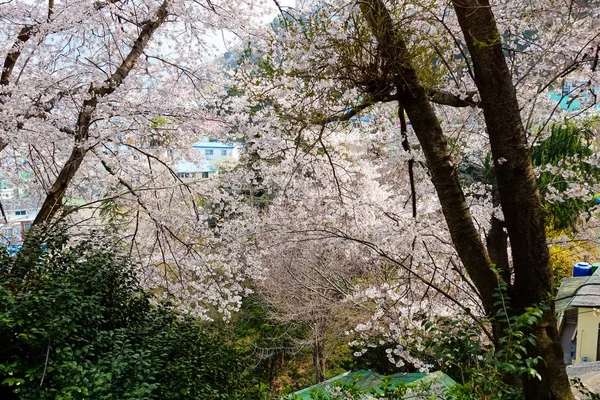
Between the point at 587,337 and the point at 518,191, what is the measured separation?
624 cm

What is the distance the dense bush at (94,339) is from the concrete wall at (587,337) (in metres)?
5.22

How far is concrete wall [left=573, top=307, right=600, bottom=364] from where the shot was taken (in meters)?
6.82

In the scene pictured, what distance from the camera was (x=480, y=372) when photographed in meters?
2.15

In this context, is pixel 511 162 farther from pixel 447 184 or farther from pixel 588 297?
pixel 588 297

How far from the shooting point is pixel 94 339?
3.19 metres

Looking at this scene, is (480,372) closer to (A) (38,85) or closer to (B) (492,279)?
(B) (492,279)

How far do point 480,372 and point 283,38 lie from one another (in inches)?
73.8

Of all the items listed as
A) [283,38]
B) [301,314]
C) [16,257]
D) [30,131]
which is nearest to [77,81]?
[30,131]

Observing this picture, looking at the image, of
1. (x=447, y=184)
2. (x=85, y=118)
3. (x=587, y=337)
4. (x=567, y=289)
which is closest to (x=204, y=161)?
(x=85, y=118)

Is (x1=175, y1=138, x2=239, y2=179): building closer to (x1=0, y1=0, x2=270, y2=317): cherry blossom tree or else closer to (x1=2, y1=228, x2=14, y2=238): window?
(x1=0, y1=0, x2=270, y2=317): cherry blossom tree

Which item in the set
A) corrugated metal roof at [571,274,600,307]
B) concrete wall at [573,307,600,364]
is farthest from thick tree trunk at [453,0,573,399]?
concrete wall at [573,307,600,364]

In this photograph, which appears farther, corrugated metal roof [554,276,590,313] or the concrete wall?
the concrete wall

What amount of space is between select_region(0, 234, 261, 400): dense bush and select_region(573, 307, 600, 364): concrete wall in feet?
17.1

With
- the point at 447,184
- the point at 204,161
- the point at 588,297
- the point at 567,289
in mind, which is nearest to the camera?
the point at 447,184
